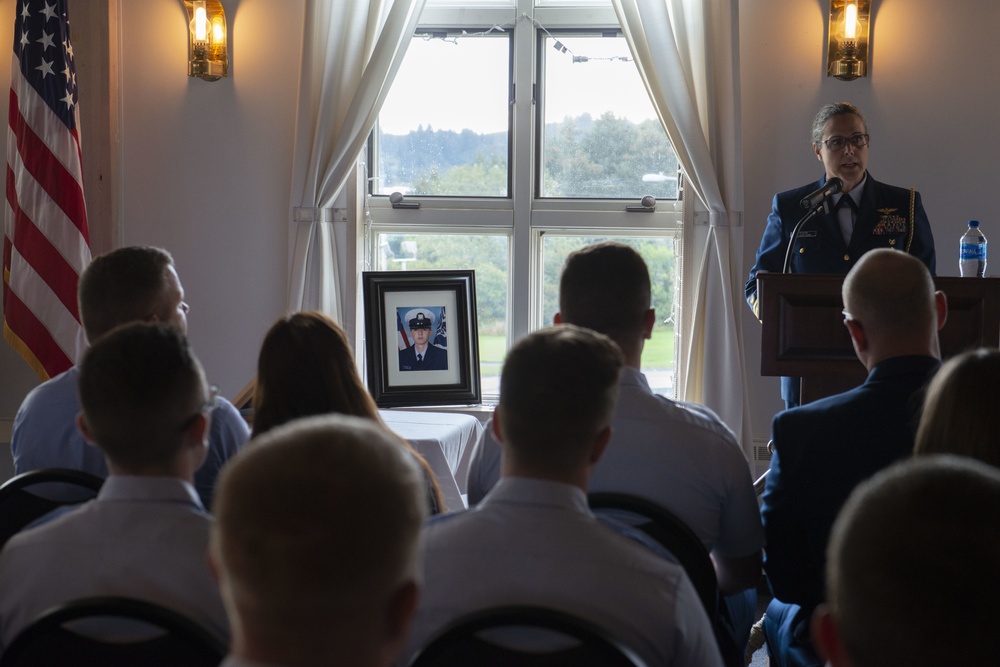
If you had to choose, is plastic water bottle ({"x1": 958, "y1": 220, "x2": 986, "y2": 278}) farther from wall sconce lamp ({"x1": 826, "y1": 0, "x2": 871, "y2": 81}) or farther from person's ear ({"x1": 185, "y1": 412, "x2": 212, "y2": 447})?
person's ear ({"x1": 185, "y1": 412, "x2": 212, "y2": 447})

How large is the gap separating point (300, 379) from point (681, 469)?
74cm

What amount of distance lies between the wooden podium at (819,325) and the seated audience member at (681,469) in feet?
2.68

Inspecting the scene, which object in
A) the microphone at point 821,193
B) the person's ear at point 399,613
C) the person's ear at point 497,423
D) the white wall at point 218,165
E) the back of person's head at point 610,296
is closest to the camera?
the person's ear at point 399,613

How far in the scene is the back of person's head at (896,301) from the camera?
1843 millimetres

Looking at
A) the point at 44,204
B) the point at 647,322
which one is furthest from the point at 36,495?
the point at 44,204

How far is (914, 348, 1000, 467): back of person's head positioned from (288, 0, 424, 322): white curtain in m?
3.36

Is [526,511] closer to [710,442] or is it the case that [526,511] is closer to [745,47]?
[710,442]

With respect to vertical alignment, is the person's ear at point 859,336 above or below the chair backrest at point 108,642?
above

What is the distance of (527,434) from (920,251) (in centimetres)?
260

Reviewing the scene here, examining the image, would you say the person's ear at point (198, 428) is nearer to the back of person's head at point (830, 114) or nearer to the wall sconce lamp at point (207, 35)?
the back of person's head at point (830, 114)

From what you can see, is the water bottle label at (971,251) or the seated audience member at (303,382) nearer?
the seated audience member at (303,382)

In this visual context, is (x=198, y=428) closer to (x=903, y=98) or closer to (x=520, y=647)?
(x=520, y=647)

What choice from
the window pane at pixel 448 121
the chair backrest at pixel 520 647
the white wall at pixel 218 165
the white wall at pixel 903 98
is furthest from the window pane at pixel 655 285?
the chair backrest at pixel 520 647

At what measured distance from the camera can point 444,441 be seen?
2.86 metres
